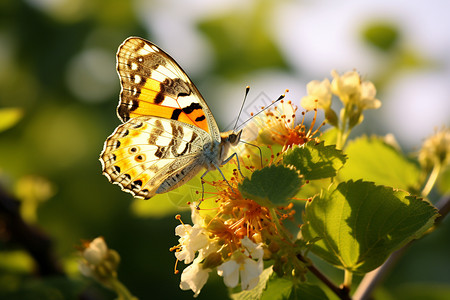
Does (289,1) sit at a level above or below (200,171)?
above

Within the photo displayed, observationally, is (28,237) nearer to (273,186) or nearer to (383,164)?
(273,186)

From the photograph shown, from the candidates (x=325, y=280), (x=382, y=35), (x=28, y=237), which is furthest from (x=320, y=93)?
(x=382, y=35)

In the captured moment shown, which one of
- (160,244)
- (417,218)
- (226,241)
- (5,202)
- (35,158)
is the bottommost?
(160,244)

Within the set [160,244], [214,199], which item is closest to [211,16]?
[160,244]

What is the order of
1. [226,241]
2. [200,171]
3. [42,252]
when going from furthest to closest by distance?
[42,252] < [200,171] < [226,241]

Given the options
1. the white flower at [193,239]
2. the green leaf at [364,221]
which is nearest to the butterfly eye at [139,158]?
the white flower at [193,239]

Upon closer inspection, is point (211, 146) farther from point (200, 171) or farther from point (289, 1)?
point (289, 1)
